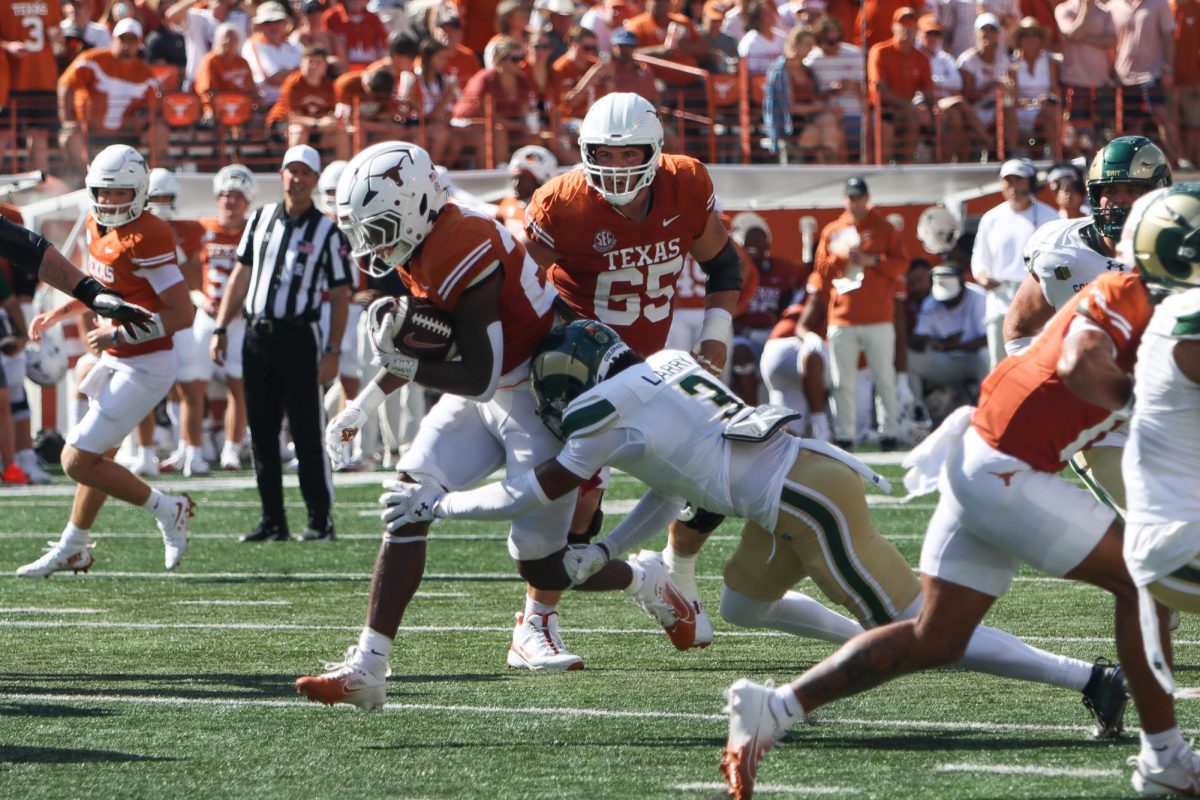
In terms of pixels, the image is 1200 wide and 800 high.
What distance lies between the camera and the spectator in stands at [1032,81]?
16031 millimetres

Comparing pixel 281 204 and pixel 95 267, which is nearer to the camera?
pixel 95 267

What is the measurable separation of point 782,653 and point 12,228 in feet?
9.44

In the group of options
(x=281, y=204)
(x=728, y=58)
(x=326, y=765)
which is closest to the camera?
(x=326, y=765)

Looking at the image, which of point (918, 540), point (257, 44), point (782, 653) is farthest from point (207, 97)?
point (782, 653)

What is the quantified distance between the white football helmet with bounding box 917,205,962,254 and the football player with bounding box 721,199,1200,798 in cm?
1129

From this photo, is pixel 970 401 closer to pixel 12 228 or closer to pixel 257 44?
pixel 257 44

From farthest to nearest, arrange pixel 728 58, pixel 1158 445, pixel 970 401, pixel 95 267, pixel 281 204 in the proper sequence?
pixel 728 58
pixel 970 401
pixel 281 204
pixel 95 267
pixel 1158 445

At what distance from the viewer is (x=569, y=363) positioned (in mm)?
4953

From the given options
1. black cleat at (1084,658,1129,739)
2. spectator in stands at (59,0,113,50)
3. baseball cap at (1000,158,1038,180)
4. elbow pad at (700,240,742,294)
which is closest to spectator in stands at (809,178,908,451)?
baseball cap at (1000,158,1038,180)

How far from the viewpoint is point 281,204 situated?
383 inches

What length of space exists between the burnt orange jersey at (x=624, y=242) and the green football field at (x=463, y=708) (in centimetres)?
109

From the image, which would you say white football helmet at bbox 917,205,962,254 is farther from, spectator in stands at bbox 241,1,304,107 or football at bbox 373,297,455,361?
football at bbox 373,297,455,361

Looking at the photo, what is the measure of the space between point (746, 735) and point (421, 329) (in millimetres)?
1530

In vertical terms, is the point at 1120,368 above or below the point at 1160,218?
below
